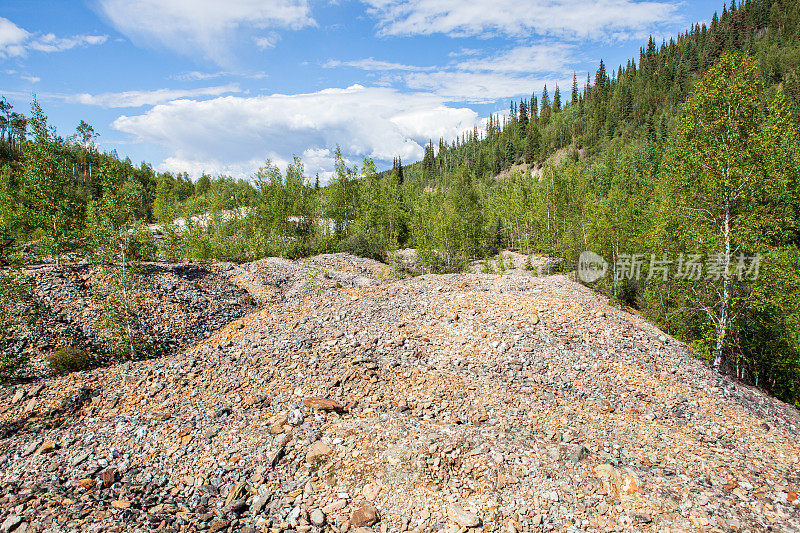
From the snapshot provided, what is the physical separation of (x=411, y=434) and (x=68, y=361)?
12244 millimetres

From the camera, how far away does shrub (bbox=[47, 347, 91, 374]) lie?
12836mm

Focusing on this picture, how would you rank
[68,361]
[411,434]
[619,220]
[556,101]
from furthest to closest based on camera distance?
[556,101] < [619,220] < [68,361] < [411,434]

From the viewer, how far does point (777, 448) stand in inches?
362

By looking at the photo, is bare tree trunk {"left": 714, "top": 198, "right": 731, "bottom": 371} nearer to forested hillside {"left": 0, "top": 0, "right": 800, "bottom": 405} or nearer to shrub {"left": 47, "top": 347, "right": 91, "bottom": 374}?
forested hillside {"left": 0, "top": 0, "right": 800, "bottom": 405}

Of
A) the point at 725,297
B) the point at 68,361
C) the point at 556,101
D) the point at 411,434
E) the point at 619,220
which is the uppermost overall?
Result: the point at 556,101

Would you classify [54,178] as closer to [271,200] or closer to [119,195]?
[119,195]

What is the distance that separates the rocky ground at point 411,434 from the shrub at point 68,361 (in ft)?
5.57

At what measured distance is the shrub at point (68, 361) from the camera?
12.8 m

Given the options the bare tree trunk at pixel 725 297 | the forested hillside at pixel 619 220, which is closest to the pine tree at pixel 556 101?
the forested hillside at pixel 619 220

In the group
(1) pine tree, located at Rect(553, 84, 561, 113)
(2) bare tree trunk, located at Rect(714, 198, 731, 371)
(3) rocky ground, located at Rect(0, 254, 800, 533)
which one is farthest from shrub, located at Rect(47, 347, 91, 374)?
(1) pine tree, located at Rect(553, 84, 561, 113)

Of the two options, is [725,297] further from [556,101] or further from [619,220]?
Answer: [556,101]

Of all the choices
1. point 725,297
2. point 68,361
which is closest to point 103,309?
point 68,361

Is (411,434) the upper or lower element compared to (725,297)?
lower

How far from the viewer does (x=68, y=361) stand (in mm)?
12938
